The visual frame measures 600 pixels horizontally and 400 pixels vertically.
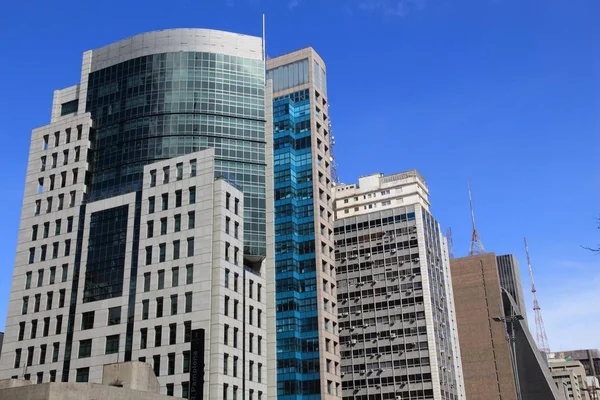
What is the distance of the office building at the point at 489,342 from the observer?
173625mm

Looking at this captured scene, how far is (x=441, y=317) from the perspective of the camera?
494 ft

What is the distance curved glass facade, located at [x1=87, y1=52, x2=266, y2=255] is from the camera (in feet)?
408

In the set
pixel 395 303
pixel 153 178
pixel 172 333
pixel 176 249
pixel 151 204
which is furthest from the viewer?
pixel 395 303

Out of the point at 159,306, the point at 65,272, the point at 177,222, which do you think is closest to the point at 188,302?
the point at 159,306

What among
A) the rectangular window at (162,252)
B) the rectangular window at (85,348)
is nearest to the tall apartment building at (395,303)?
the rectangular window at (162,252)

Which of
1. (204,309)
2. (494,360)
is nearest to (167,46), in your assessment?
(204,309)

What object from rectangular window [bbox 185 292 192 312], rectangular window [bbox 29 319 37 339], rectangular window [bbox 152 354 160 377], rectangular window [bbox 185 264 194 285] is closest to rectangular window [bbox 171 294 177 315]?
rectangular window [bbox 185 292 192 312]

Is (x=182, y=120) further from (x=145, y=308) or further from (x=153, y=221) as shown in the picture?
(x=145, y=308)

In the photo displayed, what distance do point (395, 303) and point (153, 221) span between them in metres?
58.7

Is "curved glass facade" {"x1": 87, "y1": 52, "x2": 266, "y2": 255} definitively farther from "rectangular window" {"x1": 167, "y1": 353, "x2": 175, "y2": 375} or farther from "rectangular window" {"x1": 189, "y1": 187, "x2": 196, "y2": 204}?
"rectangular window" {"x1": 167, "y1": 353, "x2": 175, "y2": 375}

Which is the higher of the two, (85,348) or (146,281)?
(146,281)

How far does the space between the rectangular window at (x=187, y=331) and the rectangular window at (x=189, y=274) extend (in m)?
6.16

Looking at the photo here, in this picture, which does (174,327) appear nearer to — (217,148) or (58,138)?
(217,148)

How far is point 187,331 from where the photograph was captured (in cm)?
10106
